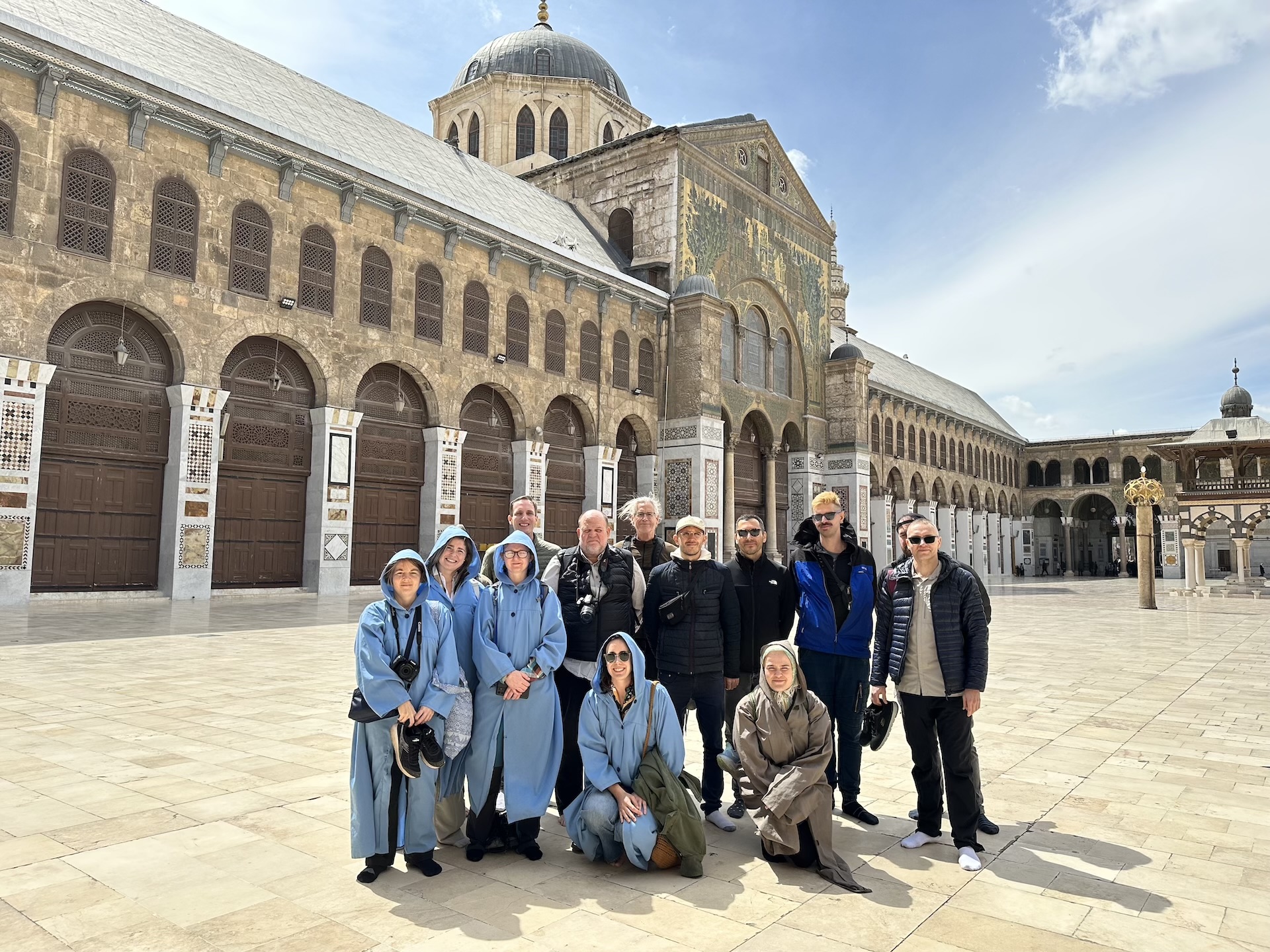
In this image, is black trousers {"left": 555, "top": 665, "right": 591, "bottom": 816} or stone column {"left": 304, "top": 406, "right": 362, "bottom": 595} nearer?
black trousers {"left": 555, "top": 665, "right": 591, "bottom": 816}

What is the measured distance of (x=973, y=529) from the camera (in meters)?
46.3

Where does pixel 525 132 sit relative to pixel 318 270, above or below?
above

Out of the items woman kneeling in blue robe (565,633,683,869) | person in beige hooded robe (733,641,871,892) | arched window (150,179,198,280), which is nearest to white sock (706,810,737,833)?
person in beige hooded robe (733,641,871,892)

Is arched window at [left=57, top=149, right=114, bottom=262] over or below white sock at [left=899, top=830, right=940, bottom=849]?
over

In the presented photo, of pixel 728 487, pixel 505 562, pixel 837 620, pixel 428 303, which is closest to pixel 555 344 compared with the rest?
pixel 428 303

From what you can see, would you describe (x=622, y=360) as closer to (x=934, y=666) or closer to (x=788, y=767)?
(x=934, y=666)

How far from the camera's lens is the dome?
1287 inches

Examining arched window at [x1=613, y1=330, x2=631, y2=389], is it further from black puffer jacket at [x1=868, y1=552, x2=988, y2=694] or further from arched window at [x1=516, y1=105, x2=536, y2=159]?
black puffer jacket at [x1=868, y1=552, x2=988, y2=694]

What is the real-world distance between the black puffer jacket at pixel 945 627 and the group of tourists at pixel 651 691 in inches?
0.4

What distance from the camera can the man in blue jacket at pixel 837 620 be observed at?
15.7 ft

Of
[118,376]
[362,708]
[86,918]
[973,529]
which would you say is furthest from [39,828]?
[973,529]

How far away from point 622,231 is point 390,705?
23.9 m

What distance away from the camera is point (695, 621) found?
4629 millimetres

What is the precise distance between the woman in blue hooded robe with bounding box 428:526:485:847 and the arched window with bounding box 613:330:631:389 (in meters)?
19.1
